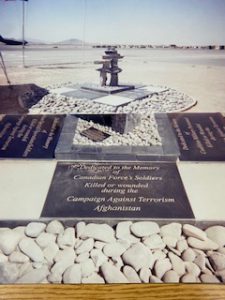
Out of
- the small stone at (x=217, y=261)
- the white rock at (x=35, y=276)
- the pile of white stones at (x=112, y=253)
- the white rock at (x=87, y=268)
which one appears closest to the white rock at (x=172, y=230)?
the pile of white stones at (x=112, y=253)

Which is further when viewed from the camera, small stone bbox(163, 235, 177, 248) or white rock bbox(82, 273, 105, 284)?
small stone bbox(163, 235, 177, 248)

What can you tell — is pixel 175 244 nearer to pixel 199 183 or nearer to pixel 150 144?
pixel 199 183

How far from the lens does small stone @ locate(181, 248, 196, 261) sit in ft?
7.26

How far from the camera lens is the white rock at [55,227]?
2.48m

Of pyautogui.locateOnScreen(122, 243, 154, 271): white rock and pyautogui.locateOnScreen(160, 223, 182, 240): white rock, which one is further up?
pyautogui.locateOnScreen(160, 223, 182, 240): white rock

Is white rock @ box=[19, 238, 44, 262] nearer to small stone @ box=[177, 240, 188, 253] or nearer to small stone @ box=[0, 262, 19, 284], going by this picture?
small stone @ box=[0, 262, 19, 284]

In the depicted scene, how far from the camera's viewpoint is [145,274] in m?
2.07

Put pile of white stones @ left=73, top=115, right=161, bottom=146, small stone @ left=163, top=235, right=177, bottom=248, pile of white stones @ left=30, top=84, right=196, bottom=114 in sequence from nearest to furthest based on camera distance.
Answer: small stone @ left=163, top=235, right=177, bottom=248 < pile of white stones @ left=73, top=115, right=161, bottom=146 < pile of white stones @ left=30, top=84, right=196, bottom=114

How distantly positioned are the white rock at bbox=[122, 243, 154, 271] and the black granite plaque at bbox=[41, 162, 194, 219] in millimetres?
360

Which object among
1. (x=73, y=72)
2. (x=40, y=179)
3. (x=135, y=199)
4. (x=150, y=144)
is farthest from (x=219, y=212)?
(x=73, y=72)

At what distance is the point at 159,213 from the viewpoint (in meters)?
2.61

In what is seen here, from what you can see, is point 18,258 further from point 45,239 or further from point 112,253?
point 112,253

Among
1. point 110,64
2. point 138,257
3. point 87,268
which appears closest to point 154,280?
point 138,257

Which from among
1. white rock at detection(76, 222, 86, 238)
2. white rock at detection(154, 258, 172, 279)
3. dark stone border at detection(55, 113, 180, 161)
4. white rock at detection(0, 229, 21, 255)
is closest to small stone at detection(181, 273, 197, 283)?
white rock at detection(154, 258, 172, 279)
